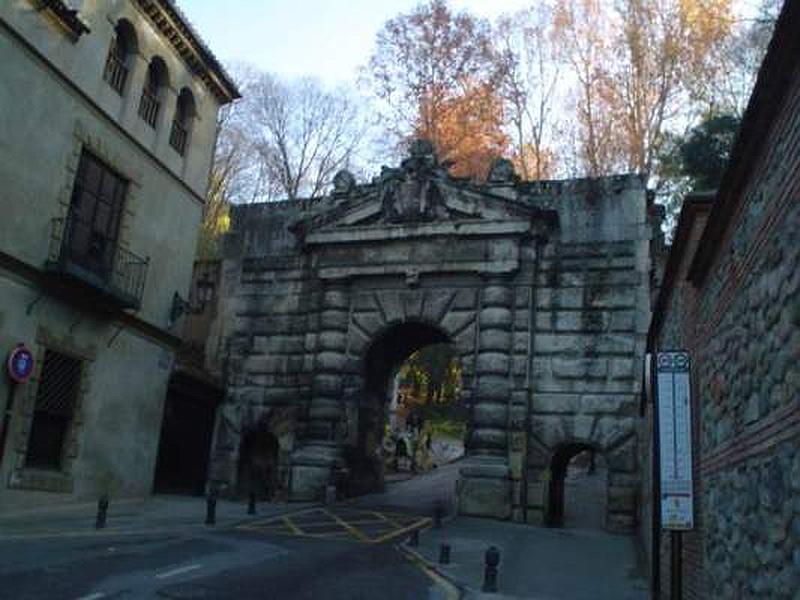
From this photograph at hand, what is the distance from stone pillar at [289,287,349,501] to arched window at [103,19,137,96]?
6.80 m

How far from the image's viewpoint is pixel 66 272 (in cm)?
1438

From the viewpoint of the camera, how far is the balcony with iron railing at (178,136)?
18969 mm

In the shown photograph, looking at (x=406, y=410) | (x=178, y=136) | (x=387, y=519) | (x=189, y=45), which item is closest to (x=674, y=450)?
(x=387, y=519)

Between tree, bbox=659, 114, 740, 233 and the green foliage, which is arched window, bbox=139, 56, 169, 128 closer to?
tree, bbox=659, 114, 740, 233

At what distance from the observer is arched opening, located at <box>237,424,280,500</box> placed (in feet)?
67.1

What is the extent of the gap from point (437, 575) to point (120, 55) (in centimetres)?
1238

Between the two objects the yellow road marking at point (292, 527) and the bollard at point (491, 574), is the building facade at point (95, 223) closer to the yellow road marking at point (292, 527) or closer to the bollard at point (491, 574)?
the yellow road marking at point (292, 527)

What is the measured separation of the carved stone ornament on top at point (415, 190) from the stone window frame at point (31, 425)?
766 centimetres

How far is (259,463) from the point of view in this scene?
69.1 feet

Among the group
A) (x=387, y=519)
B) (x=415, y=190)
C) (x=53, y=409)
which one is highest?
(x=415, y=190)

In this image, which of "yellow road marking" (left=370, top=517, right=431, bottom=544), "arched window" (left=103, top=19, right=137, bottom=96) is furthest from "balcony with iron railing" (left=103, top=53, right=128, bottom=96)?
"yellow road marking" (left=370, top=517, right=431, bottom=544)

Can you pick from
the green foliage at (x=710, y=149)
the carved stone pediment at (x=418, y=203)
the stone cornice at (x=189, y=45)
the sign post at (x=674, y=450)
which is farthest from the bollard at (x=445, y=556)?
the stone cornice at (x=189, y=45)

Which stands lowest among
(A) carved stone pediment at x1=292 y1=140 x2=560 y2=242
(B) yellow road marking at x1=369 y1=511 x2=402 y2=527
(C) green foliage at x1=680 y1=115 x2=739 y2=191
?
(B) yellow road marking at x1=369 y1=511 x2=402 y2=527

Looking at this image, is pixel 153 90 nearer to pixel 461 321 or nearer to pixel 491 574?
pixel 461 321
